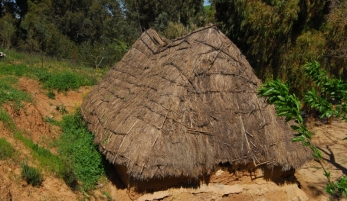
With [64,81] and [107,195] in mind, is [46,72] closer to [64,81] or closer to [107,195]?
[64,81]

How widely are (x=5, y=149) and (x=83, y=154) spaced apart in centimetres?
186

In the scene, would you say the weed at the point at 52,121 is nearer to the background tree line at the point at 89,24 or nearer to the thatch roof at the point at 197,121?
the thatch roof at the point at 197,121

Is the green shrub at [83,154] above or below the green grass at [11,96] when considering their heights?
below

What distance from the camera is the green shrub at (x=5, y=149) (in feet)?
19.7

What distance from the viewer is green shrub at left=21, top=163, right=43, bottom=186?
587 cm

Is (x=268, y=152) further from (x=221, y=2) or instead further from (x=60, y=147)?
(x=221, y=2)

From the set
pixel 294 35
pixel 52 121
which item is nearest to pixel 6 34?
pixel 52 121

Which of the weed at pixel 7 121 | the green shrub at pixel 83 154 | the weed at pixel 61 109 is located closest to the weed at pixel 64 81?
the weed at pixel 61 109

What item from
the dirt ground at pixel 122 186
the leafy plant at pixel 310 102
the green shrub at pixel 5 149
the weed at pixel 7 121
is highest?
the leafy plant at pixel 310 102

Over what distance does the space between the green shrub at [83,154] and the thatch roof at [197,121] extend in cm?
65

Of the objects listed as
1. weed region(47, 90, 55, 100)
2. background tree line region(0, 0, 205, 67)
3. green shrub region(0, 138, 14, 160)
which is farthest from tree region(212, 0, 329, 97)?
background tree line region(0, 0, 205, 67)

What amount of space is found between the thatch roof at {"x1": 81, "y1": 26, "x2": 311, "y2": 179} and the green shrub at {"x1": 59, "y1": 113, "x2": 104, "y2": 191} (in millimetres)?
649

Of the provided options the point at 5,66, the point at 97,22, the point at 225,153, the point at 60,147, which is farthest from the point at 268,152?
the point at 97,22

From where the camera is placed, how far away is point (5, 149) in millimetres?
6172
